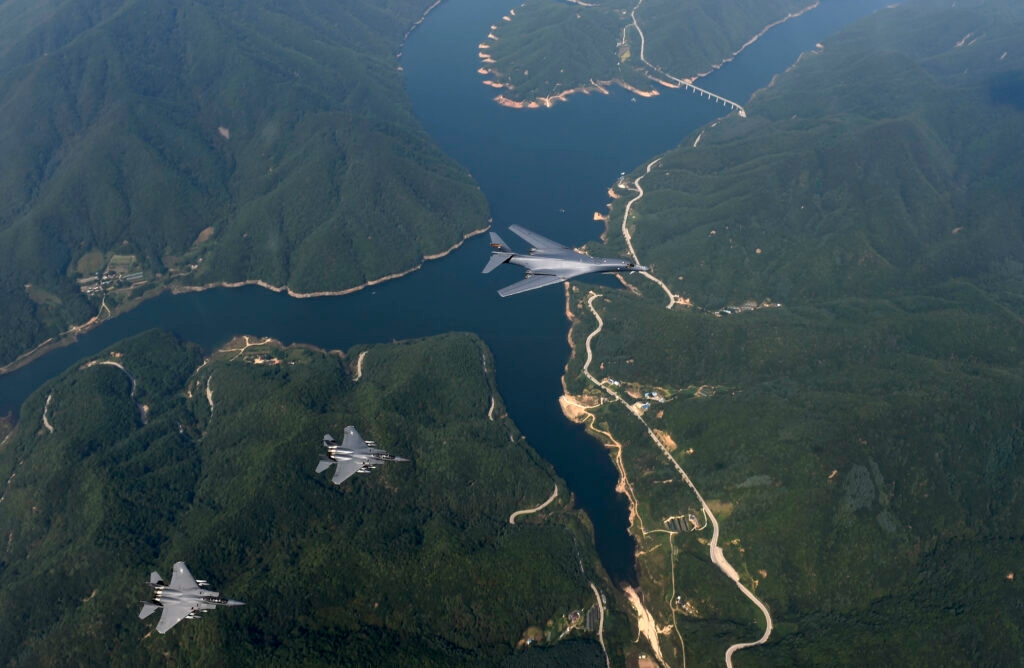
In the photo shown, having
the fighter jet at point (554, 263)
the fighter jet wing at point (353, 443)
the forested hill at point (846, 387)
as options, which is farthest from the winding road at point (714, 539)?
the fighter jet wing at point (353, 443)

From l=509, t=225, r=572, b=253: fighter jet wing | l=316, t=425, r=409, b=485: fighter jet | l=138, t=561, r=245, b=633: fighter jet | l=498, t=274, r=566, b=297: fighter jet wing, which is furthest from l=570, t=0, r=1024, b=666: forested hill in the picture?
l=138, t=561, r=245, b=633: fighter jet

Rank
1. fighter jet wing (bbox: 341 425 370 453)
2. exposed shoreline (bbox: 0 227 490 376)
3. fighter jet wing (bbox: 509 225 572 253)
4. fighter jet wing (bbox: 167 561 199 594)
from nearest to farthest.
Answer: fighter jet wing (bbox: 167 561 199 594)
fighter jet wing (bbox: 341 425 370 453)
fighter jet wing (bbox: 509 225 572 253)
exposed shoreline (bbox: 0 227 490 376)

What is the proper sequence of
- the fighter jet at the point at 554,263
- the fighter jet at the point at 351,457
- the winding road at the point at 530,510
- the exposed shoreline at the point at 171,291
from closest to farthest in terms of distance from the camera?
the fighter jet at the point at 351,457 < the fighter jet at the point at 554,263 < the winding road at the point at 530,510 < the exposed shoreline at the point at 171,291

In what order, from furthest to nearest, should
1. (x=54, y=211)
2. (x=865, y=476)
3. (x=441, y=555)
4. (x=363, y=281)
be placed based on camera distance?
(x=54, y=211), (x=363, y=281), (x=865, y=476), (x=441, y=555)

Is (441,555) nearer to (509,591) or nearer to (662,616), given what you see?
(509,591)

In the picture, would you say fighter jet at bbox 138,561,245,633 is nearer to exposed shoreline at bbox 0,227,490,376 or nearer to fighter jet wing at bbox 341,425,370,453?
fighter jet wing at bbox 341,425,370,453

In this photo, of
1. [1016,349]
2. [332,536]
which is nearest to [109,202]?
[332,536]

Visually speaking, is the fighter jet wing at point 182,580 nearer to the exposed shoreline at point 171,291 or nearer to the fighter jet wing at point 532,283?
the fighter jet wing at point 532,283
